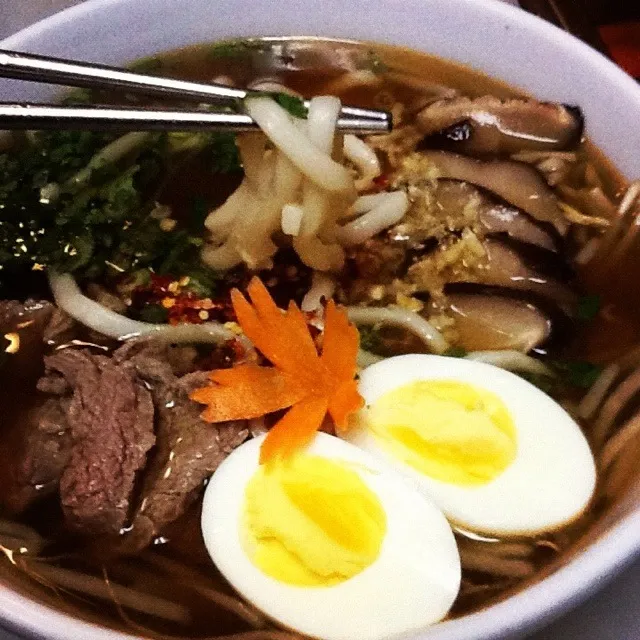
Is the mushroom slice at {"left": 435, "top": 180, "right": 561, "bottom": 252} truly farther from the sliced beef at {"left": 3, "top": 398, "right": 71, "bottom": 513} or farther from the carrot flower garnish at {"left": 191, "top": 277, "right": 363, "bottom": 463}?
the sliced beef at {"left": 3, "top": 398, "right": 71, "bottom": 513}

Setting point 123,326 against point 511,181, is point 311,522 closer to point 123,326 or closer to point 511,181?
point 123,326

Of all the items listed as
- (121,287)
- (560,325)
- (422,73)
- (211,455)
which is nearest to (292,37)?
(422,73)

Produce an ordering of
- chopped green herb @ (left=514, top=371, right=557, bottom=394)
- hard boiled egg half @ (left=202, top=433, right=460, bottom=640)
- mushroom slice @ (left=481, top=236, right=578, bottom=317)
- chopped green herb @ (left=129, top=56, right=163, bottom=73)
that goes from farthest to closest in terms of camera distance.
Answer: chopped green herb @ (left=129, top=56, right=163, bottom=73) → mushroom slice @ (left=481, top=236, right=578, bottom=317) → chopped green herb @ (left=514, top=371, right=557, bottom=394) → hard boiled egg half @ (left=202, top=433, right=460, bottom=640)

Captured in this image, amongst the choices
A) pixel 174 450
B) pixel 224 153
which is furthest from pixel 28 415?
pixel 224 153

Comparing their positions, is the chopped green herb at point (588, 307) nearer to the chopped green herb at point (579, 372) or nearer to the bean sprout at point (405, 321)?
the chopped green herb at point (579, 372)

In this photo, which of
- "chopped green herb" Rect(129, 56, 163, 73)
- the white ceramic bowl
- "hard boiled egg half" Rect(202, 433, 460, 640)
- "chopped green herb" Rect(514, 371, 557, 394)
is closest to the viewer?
"hard boiled egg half" Rect(202, 433, 460, 640)

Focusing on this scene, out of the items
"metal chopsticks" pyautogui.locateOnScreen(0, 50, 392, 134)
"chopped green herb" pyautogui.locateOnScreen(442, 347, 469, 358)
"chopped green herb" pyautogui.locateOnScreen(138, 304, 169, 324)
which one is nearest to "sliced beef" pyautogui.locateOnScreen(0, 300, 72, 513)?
"chopped green herb" pyautogui.locateOnScreen(138, 304, 169, 324)
